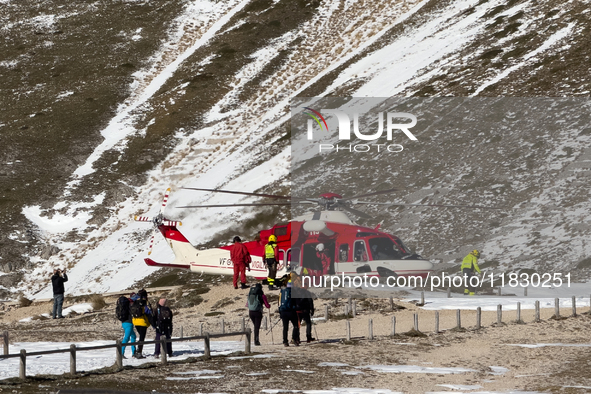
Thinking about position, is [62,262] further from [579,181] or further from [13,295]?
[579,181]

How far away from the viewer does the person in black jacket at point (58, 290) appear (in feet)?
99.4

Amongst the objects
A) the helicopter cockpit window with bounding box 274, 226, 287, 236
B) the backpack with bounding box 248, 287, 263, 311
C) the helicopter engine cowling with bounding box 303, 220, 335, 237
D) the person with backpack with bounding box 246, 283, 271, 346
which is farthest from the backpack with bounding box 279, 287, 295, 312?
the helicopter cockpit window with bounding box 274, 226, 287, 236

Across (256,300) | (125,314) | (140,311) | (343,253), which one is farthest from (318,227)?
(125,314)

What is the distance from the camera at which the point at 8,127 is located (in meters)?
65.5

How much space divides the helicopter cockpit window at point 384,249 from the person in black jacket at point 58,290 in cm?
1306

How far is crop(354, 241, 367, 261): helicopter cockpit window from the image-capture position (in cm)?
2547

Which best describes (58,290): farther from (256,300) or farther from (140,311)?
(256,300)

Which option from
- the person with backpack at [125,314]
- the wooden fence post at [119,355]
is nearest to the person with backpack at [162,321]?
the person with backpack at [125,314]

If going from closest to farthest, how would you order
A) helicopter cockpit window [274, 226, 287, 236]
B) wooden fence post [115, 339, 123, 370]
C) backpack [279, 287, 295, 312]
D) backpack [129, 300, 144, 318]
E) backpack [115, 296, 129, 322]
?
wooden fence post [115, 339, 123, 370], backpack [115, 296, 129, 322], backpack [129, 300, 144, 318], backpack [279, 287, 295, 312], helicopter cockpit window [274, 226, 287, 236]

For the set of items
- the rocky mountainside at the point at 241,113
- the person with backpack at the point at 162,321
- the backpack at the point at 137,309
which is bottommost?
the person with backpack at the point at 162,321

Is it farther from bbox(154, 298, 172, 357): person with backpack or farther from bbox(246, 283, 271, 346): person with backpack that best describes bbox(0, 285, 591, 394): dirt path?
bbox(246, 283, 271, 346): person with backpack

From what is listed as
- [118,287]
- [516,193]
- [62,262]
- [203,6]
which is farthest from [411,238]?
[203,6]

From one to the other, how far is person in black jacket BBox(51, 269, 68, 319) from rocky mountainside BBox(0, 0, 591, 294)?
38.4 ft

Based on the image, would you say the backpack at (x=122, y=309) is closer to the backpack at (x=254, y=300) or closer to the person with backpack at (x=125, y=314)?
the person with backpack at (x=125, y=314)
